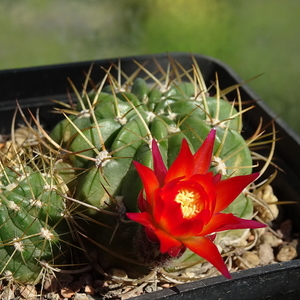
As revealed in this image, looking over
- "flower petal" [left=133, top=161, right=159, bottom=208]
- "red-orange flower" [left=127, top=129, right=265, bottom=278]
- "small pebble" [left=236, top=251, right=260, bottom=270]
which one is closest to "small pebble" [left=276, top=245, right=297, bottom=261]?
"small pebble" [left=236, top=251, right=260, bottom=270]

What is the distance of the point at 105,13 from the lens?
10.1ft

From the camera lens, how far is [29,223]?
95cm

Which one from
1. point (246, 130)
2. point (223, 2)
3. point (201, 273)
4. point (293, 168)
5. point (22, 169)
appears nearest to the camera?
point (22, 169)

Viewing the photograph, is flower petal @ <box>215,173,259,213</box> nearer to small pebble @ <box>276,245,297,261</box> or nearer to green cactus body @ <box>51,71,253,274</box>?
green cactus body @ <box>51,71,253,274</box>

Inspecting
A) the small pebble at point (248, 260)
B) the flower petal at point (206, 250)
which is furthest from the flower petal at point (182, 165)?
the small pebble at point (248, 260)

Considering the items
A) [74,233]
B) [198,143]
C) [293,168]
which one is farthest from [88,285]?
[293,168]

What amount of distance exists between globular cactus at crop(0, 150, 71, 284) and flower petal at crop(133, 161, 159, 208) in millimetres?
304

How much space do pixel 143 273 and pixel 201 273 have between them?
18 cm

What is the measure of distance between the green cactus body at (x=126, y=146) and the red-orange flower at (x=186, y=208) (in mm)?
194

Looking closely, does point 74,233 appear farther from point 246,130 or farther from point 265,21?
point 265,21

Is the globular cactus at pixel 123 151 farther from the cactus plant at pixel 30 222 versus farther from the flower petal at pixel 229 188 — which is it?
the flower petal at pixel 229 188

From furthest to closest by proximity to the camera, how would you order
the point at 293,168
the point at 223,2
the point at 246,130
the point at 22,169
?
the point at 223,2 < the point at 246,130 < the point at 293,168 < the point at 22,169

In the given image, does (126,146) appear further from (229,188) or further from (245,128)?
(245,128)

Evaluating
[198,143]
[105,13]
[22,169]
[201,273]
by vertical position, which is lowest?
[105,13]
